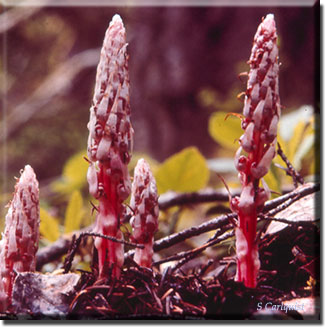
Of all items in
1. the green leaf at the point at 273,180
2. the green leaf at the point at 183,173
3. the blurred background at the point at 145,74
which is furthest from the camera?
the blurred background at the point at 145,74

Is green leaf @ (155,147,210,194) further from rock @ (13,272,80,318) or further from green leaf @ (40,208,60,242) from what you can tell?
rock @ (13,272,80,318)

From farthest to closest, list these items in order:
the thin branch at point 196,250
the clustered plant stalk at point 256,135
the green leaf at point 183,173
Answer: the green leaf at point 183,173
the thin branch at point 196,250
the clustered plant stalk at point 256,135

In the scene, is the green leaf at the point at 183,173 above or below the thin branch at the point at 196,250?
above

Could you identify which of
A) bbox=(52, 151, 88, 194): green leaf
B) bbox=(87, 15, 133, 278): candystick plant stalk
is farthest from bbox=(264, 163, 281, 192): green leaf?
bbox=(52, 151, 88, 194): green leaf

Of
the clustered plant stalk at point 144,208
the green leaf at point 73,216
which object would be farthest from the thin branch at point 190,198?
the clustered plant stalk at point 144,208

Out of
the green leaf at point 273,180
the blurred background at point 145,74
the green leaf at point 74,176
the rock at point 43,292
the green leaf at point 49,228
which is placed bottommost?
the rock at point 43,292

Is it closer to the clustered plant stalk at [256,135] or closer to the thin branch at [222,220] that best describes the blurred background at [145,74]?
the thin branch at [222,220]

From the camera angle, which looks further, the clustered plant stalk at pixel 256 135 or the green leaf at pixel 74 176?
the green leaf at pixel 74 176
